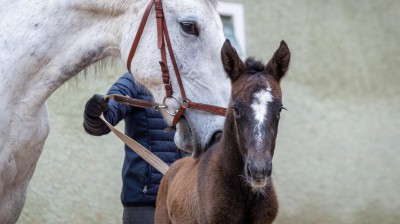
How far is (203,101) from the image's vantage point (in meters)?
3.87

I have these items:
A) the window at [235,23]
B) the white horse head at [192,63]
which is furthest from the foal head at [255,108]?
the window at [235,23]

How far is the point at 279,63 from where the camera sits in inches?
148

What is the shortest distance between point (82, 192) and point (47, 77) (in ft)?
12.4

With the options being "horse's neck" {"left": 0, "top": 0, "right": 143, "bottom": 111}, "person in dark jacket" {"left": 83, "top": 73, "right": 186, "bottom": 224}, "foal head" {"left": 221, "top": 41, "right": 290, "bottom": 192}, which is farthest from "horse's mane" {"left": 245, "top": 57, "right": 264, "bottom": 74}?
"person in dark jacket" {"left": 83, "top": 73, "right": 186, "bottom": 224}

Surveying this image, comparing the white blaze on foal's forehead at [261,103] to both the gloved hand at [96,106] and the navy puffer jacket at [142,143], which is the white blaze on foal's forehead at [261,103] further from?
the navy puffer jacket at [142,143]

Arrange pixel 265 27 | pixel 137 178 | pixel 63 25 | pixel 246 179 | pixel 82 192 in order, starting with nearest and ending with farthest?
pixel 246 179 < pixel 63 25 < pixel 137 178 < pixel 82 192 < pixel 265 27

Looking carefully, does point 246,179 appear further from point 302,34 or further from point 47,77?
point 302,34

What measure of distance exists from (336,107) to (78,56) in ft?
20.7

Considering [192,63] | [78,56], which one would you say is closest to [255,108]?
[192,63]

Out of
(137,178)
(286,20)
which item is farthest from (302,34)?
(137,178)

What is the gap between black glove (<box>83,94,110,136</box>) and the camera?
4.44m

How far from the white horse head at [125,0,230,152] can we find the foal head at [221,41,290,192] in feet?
0.51

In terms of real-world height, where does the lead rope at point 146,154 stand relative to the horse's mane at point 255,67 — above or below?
below

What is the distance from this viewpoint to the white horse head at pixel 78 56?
12.8 feet
